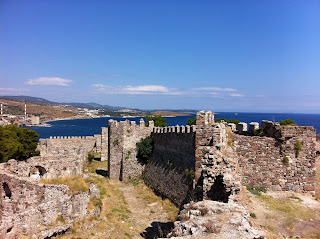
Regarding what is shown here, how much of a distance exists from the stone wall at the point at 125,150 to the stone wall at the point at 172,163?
118cm

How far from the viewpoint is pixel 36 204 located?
12.4 meters

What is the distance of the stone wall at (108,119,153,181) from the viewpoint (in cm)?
2219

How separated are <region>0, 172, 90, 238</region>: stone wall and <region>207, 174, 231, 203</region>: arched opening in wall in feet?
24.5

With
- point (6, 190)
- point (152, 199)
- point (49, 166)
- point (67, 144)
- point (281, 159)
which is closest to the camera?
point (281, 159)

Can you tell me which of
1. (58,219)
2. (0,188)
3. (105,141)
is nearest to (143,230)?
(58,219)

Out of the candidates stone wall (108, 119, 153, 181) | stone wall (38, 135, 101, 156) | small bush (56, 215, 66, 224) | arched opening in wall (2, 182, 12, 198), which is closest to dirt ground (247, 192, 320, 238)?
small bush (56, 215, 66, 224)

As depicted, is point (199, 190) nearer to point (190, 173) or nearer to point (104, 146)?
point (190, 173)

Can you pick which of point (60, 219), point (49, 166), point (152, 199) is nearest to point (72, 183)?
point (60, 219)

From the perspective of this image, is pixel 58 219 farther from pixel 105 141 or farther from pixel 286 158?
pixel 105 141

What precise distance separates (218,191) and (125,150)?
14179 millimetres

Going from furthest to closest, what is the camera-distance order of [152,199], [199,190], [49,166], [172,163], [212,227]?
[152,199]
[172,163]
[49,166]
[199,190]
[212,227]

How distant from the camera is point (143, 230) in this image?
43.4ft

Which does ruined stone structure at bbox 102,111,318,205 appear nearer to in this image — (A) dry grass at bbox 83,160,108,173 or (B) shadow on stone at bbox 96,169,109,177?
(B) shadow on stone at bbox 96,169,109,177

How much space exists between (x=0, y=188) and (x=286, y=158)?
51.0 ft
